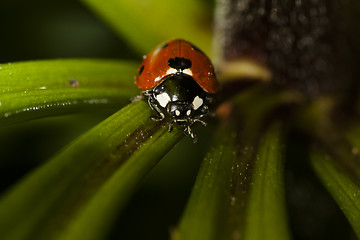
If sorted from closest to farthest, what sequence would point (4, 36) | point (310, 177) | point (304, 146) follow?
point (304, 146) < point (310, 177) < point (4, 36)

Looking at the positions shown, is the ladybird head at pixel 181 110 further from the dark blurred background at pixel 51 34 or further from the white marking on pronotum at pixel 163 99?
the dark blurred background at pixel 51 34

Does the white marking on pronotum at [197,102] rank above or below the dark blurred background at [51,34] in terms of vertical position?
below

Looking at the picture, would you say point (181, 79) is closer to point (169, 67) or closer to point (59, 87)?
point (169, 67)

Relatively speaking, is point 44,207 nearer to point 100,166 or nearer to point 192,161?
point 100,166

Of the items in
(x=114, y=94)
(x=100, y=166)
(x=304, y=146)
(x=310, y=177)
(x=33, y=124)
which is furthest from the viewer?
(x=33, y=124)

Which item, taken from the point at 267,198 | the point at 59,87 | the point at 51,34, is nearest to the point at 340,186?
the point at 267,198

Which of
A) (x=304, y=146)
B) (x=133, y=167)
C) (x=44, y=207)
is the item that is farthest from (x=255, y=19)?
(x=44, y=207)

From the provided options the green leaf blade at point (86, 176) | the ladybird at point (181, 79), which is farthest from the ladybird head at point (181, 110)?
the green leaf blade at point (86, 176)
